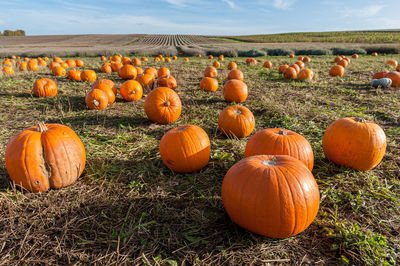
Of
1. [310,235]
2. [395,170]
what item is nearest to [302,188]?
[310,235]

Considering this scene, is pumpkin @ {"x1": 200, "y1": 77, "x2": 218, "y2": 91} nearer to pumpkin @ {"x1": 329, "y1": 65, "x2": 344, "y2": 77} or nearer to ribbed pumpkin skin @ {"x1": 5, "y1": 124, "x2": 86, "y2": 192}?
ribbed pumpkin skin @ {"x1": 5, "y1": 124, "x2": 86, "y2": 192}

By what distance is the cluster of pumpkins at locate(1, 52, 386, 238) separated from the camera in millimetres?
2072

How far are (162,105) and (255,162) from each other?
295 cm

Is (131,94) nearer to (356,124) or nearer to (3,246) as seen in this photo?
(3,246)

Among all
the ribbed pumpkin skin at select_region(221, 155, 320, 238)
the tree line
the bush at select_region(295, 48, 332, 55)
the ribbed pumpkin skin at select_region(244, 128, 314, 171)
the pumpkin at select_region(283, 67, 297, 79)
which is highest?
the tree line

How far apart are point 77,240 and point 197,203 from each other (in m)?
1.26

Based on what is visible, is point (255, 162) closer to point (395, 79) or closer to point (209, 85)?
point (209, 85)

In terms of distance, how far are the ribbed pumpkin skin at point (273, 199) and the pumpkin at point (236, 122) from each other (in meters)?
2.00

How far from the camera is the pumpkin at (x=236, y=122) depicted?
4.19 meters

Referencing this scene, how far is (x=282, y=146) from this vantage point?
112 inches

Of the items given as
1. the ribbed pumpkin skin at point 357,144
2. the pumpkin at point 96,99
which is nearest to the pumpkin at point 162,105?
the pumpkin at point 96,99

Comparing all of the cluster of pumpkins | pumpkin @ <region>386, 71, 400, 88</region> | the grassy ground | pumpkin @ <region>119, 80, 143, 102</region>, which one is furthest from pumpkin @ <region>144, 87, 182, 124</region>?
pumpkin @ <region>386, 71, 400, 88</region>

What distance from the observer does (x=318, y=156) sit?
3.63 m

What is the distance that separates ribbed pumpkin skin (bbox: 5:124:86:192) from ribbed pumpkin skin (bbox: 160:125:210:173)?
121 cm
